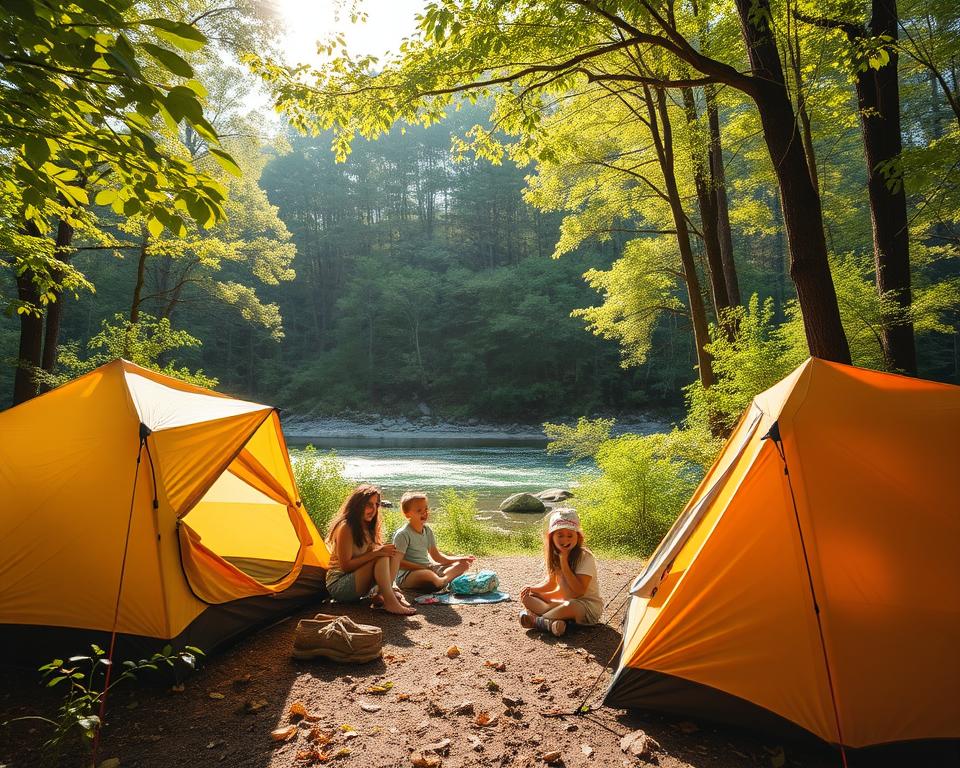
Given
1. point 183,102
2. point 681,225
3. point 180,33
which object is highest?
point 681,225

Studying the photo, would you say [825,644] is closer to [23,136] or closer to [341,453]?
[23,136]

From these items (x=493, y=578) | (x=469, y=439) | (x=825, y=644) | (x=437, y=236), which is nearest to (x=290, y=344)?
(x=437, y=236)

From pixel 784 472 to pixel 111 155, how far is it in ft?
11.1

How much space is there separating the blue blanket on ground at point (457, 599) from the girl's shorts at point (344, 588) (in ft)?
2.00

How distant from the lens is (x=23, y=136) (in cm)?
200

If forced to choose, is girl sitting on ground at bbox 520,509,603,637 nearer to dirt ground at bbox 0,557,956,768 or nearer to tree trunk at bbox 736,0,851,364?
dirt ground at bbox 0,557,956,768

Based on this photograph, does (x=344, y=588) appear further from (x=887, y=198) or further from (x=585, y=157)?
(x=585, y=157)

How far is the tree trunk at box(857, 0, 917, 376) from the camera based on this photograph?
603cm

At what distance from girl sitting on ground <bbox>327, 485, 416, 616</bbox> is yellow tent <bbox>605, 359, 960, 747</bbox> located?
7.45 feet

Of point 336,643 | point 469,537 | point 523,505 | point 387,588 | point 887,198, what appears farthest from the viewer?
point 523,505

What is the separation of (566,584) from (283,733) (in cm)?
225

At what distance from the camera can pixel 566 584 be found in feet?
14.3

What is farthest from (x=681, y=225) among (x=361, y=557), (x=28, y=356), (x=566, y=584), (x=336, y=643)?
(x=28, y=356)

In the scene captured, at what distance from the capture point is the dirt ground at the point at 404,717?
8.79ft
